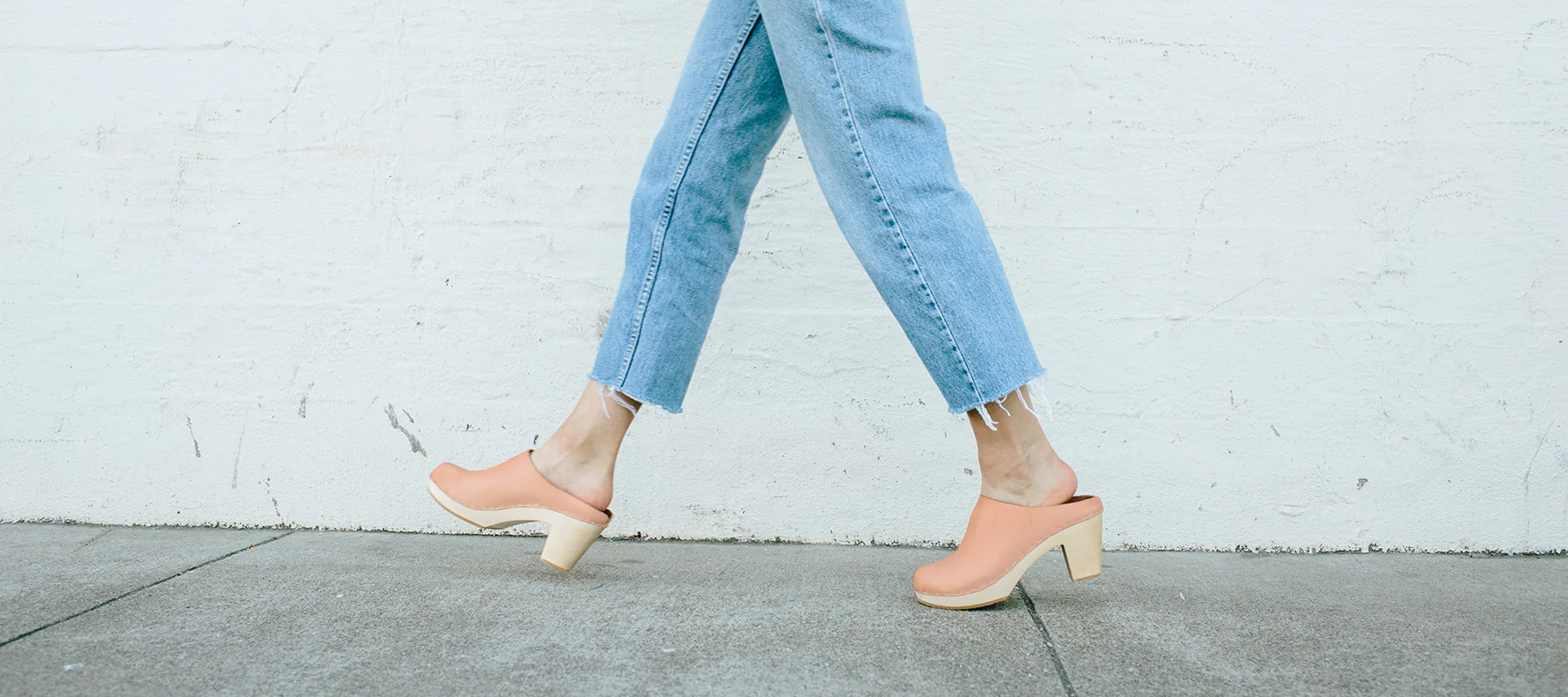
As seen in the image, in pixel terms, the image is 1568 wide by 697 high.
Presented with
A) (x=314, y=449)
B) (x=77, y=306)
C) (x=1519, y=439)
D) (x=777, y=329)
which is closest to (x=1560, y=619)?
(x=1519, y=439)

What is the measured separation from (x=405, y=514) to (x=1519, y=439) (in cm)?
207

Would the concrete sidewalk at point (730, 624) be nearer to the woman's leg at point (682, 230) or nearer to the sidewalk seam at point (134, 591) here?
the sidewalk seam at point (134, 591)

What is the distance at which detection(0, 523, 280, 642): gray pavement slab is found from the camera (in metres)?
1.19

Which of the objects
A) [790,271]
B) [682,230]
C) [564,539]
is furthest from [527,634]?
[790,271]

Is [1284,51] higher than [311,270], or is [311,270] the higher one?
[1284,51]

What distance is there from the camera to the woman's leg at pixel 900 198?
116 centimetres

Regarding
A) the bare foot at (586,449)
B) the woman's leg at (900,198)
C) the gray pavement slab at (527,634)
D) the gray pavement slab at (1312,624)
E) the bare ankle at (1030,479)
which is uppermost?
the woman's leg at (900,198)

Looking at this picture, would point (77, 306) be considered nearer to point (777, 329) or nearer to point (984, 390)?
point (777, 329)

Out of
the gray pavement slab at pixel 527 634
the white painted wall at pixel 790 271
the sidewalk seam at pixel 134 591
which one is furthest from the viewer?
the white painted wall at pixel 790 271

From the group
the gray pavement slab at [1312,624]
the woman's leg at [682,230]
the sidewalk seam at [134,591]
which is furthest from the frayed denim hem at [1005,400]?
the sidewalk seam at [134,591]

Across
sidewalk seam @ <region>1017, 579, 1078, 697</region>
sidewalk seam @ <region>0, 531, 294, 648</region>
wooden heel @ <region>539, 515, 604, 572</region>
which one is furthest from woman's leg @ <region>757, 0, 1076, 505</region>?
sidewalk seam @ <region>0, 531, 294, 648</region>

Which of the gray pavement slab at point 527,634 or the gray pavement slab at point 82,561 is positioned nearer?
the gray pavement slab at point 527,634

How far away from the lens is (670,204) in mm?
1305

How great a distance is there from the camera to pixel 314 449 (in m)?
1.78
